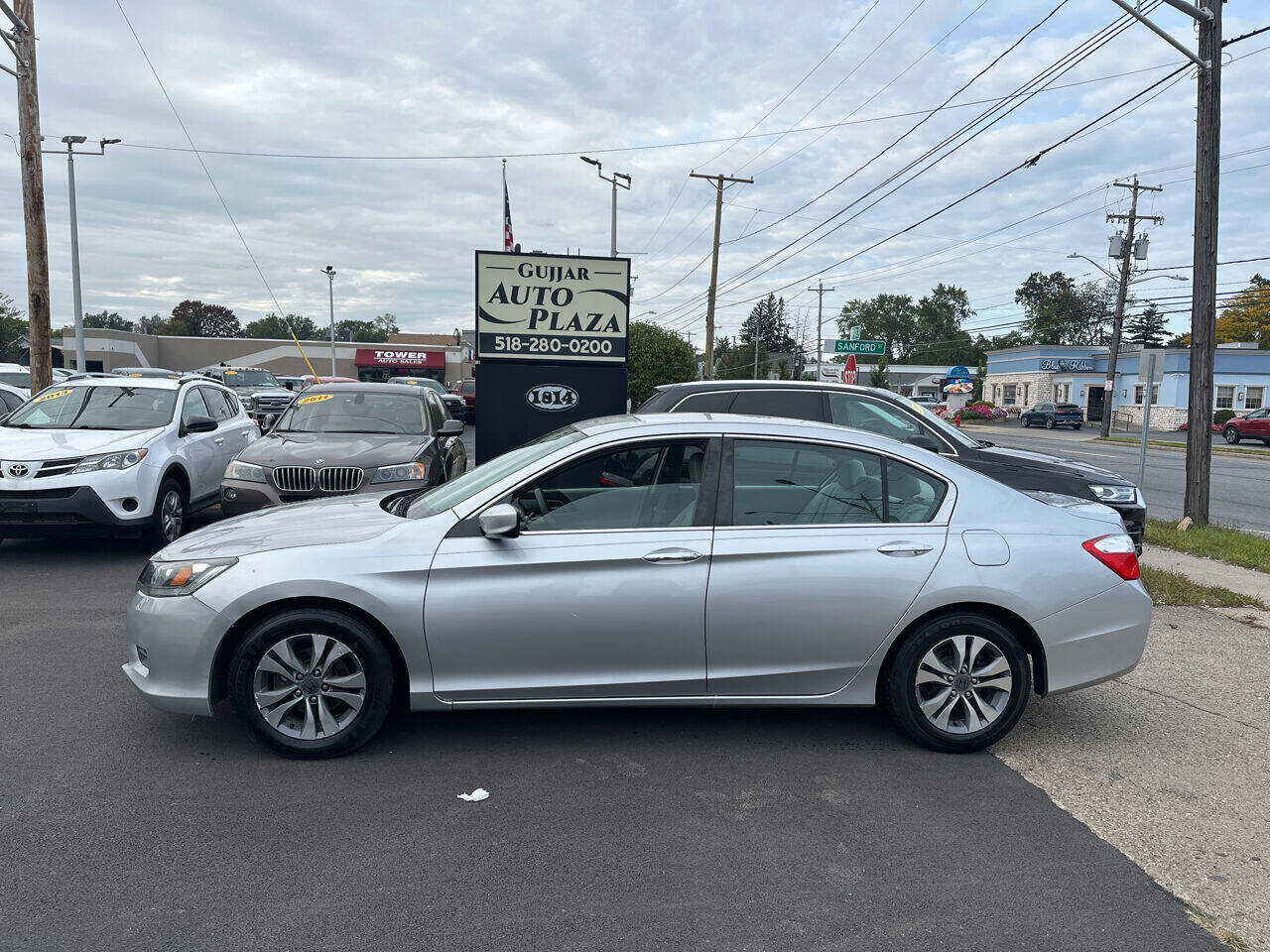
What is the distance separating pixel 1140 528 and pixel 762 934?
7023 millimetres

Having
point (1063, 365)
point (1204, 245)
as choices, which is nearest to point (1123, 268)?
point (1063, 365)

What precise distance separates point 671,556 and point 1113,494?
588cm

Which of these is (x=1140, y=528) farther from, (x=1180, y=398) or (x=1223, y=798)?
(x=1180, y=398)

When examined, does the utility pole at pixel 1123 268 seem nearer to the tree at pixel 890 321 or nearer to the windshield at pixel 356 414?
the windshield at pixel 356 414

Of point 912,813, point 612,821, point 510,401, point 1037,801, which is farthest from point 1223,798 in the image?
point 510,401

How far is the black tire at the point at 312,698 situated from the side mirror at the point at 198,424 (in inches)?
235

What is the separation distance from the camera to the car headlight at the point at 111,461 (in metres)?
8.33

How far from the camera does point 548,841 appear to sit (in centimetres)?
363

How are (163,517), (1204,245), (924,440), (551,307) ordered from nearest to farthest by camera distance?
(924,440) < (163,517) < (551,307) < (1204,245)

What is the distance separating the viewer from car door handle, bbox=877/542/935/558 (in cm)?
445

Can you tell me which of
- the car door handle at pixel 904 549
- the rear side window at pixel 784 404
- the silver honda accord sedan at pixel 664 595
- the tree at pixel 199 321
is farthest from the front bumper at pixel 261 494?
the tree at pixel 199 321

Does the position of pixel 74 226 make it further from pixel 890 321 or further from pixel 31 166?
pixel 890 321

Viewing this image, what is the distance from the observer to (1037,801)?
4109 millimetres

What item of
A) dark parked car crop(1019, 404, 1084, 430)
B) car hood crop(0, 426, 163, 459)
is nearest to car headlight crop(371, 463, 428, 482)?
car hood crop(0, 426, 163, 459)
